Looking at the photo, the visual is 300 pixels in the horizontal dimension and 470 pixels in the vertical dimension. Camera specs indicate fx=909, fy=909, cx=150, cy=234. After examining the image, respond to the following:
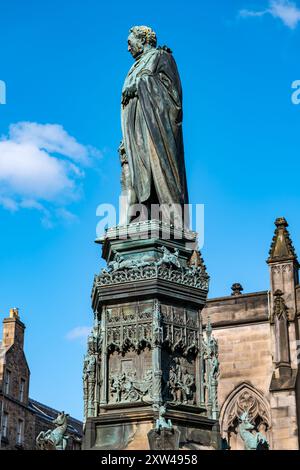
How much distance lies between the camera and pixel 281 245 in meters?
29.8

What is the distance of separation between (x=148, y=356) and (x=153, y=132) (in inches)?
124

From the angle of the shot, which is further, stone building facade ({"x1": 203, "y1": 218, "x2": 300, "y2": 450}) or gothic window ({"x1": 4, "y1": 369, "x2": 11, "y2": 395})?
gothic window ({"x1": 4, "y1": 369, "x2": 11, "y2": 395})

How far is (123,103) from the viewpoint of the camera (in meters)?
12.6

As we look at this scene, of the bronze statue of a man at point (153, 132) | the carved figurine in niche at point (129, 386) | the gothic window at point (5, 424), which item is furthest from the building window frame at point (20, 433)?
the carved figurine in niche at point (129, 386)

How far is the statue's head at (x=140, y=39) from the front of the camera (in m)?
12.8

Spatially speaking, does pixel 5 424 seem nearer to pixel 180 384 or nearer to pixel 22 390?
pixel 22 390

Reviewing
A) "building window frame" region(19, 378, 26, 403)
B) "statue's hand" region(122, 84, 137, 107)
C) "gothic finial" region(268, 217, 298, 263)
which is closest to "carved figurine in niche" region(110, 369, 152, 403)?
"statue's hand" region(122, 84, 137, 107)

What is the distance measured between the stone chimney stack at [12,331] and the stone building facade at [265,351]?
22357 millimetres

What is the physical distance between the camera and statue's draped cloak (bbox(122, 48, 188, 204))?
11977 millimetres

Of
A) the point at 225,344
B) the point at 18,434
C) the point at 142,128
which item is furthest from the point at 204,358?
the point at 18,434

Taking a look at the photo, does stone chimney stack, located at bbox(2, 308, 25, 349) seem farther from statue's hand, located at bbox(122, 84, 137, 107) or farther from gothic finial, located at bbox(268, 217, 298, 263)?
statue's hand, located at bbox(122, 84, 137, 107)

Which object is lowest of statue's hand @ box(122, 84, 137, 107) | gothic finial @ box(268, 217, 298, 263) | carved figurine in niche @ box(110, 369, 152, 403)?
carved figurine in niche @ box(110, 369, 152, 403)

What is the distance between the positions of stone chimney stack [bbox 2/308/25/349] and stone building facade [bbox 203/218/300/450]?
22.4 metres

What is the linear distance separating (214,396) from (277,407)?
1710cm
